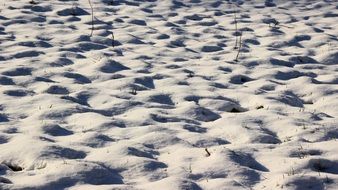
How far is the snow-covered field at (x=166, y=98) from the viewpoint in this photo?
3542 millimetres

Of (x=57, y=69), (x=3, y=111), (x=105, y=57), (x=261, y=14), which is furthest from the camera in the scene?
(x=261, y=14)

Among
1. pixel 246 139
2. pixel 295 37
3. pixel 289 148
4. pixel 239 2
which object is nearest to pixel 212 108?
pixel 246 139

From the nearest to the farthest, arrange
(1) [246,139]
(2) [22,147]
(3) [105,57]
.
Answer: (2) [22,147] < (1) [246,139] < (3) [105,57]

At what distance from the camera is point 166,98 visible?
202 inches

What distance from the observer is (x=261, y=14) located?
8.77 meters

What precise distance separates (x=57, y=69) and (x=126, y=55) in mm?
1027

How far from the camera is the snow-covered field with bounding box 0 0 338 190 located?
3542 mm

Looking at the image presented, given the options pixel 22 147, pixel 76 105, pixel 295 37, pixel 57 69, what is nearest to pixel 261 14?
pixel 295 37

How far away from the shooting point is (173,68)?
6.09 m

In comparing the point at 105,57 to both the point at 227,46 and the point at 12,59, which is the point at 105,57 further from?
the point at 227,46

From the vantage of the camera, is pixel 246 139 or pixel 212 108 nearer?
pixel 246 139

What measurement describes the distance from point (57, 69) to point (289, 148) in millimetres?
2896

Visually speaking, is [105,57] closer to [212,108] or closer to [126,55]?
[126,55]

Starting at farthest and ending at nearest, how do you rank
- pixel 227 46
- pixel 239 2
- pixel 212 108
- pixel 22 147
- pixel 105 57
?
pixel 239 2 < pixel 227 46 < pixel 105 57 < pixel 212 108 < pixel 22 147
